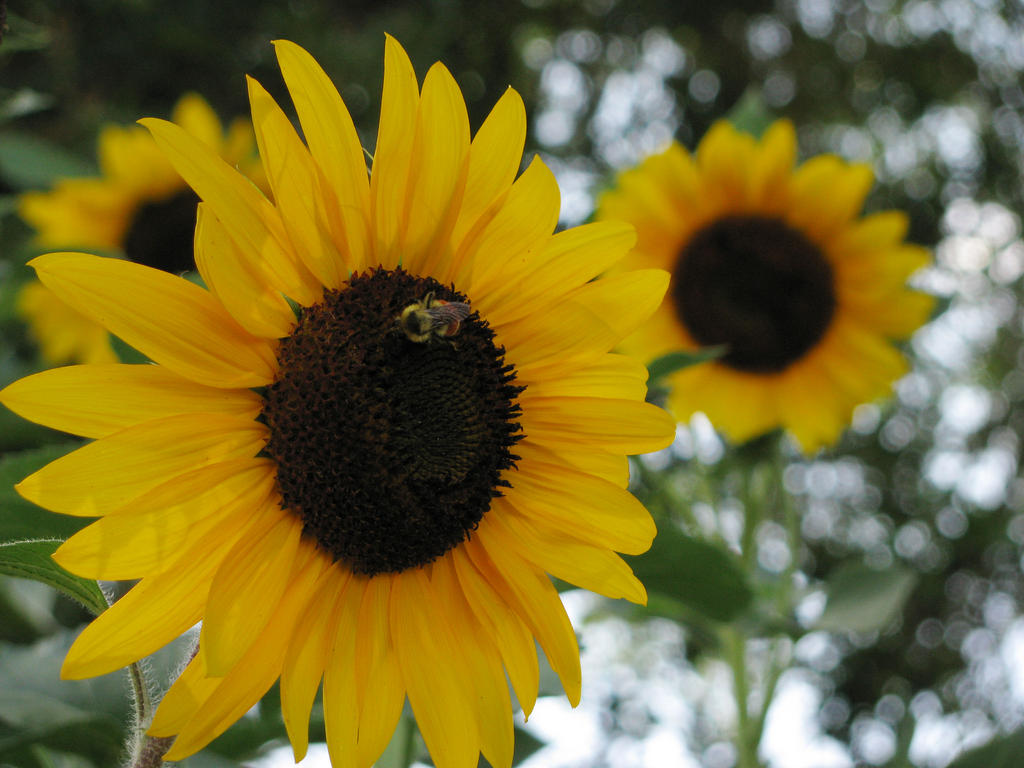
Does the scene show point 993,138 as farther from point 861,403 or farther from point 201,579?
point 201,579

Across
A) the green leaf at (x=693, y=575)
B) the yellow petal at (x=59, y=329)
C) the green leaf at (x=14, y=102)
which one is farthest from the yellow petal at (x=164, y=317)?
the yellow petal at (x=59, y=329)

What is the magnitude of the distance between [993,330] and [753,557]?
2764 millimetres

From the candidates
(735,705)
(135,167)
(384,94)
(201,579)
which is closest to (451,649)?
(201,579)

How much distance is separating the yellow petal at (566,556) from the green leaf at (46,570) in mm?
387

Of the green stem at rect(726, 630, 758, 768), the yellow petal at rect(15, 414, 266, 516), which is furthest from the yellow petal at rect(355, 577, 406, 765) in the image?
the green stem at rect(726, 630, 758, 768)

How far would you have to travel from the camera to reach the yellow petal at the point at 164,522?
0.76 metres

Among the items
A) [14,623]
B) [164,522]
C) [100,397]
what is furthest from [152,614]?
[14,623]

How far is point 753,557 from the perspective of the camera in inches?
85.2

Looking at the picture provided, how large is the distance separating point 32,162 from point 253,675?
2.12 m

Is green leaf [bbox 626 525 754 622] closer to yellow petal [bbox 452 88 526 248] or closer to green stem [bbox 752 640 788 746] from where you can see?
yellow petal [bbox 452 88 526 248]

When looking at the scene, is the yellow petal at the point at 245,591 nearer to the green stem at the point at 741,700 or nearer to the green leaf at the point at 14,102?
the green leaf at the point at 14,102

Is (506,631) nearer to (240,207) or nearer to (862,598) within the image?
(240,207)

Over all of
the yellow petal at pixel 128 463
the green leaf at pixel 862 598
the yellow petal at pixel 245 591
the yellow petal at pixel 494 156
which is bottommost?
the green leaf at pixel 862 598

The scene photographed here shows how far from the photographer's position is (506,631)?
100 centimetres
